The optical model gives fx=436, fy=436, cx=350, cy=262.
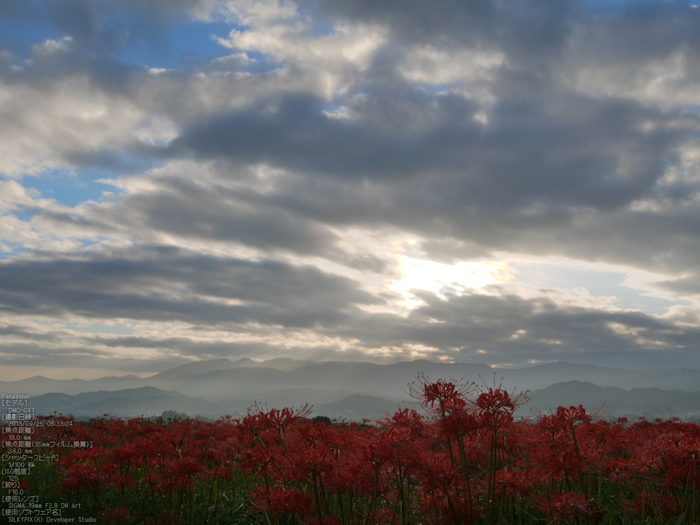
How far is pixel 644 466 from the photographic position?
6578 millimetres

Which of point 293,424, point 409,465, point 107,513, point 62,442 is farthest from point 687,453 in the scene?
point 62,442

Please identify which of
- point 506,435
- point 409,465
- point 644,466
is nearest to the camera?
point 409,465

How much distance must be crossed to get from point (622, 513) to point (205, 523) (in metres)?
7.78

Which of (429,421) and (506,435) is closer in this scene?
(429,421)

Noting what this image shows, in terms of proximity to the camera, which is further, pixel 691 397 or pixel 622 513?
pixel 691 397

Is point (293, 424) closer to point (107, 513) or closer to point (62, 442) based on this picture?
point (107, 513)

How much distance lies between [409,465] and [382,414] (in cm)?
121

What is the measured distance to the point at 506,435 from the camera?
23.8ft

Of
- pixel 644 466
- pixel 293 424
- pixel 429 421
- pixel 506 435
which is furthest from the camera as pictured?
pixel 506 435

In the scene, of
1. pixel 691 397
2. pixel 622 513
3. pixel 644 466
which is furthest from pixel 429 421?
pixel 691 397

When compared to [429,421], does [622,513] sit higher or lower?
lower

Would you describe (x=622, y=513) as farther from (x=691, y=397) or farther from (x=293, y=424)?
(x=691, y=397)

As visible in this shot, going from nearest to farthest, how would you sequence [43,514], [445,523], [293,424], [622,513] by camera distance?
[445,523], [293,424], [622,513], [43,514]

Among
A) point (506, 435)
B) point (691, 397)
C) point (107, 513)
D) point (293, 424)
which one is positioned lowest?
point (691, 397)
